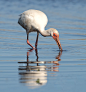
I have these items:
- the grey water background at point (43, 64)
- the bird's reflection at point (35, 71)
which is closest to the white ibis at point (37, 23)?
the grey water background at point (43, 64)

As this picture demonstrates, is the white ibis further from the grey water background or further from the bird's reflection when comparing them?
the bird's reflection

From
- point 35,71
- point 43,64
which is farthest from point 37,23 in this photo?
point 35,71

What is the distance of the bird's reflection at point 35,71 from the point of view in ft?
19.4

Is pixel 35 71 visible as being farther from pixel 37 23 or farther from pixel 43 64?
pixel 37 23

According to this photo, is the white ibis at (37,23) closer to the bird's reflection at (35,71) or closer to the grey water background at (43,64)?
the grey water background at (43,64)

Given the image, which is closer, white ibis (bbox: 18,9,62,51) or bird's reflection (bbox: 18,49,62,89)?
bird's reflection (bbox: 18,49,62,89)

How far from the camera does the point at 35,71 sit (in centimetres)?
676

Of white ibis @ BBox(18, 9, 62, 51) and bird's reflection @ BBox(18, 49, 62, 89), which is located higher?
white ibis @ BBox(18, 9, 62, 51)

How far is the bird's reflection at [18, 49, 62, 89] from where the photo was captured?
19.4ft

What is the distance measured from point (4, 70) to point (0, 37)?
17.5 feet

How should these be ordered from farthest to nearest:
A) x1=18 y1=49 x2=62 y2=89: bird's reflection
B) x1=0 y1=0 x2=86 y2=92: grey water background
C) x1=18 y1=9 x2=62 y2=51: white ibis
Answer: x1=18 y1=9 x2=62 y2=51: white ibis
x1=18 y1=49 x2=62 y2=89: bird's reflection
x1=0 y1=0 x2=86 y2=92: grey water background

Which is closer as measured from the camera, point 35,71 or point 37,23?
point 35,71

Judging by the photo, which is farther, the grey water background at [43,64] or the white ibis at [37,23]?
the white ibis at [37,23]

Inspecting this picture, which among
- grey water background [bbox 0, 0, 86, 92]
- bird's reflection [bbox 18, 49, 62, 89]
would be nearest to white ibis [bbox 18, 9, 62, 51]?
grey water background [bbox 0, 0, 86, 92]
